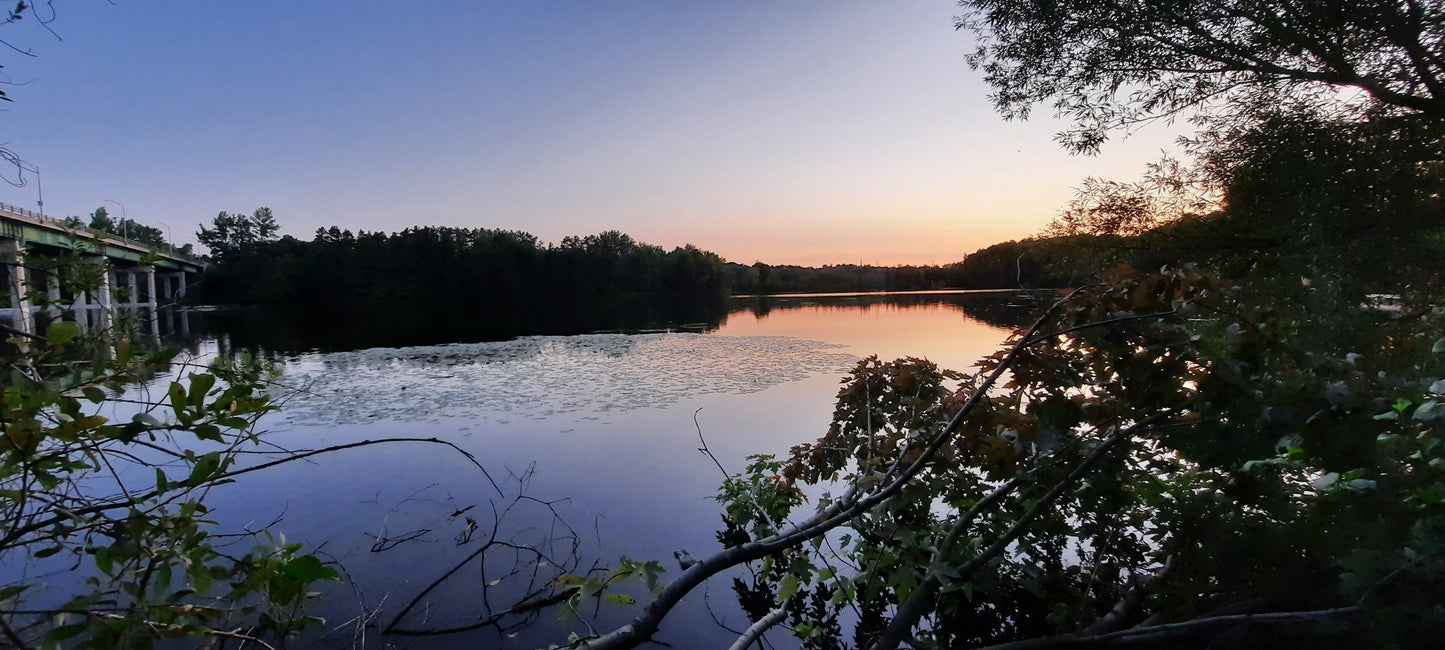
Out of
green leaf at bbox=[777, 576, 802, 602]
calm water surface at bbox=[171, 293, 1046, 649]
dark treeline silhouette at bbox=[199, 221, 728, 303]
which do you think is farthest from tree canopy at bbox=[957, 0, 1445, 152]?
dark treeline silhouette at bbox=[199, 221, 728, 303]

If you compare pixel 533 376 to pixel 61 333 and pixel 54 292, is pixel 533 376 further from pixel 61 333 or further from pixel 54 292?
pixel 61 333

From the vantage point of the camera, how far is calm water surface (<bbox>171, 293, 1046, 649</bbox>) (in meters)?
4.29

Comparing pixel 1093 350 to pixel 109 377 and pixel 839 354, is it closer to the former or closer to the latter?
pixel 109 377

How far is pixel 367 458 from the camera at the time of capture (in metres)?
7.60

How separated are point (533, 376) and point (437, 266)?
64.9m

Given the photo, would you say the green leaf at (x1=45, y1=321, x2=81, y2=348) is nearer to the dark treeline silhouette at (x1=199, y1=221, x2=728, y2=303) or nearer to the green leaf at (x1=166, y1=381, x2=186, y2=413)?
the green leaf at (x1=166, y1=381, x2=186, y2=413)

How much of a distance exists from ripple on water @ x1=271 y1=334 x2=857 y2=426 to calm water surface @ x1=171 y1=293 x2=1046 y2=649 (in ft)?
0.24

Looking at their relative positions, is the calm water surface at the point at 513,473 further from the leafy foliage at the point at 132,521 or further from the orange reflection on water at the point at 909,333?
the leafy foliage at the point at 132,521

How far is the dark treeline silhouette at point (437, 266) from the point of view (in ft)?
208

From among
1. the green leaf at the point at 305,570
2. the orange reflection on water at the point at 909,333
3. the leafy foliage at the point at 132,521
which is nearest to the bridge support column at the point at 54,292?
the leafy foliage at the point at 132,521

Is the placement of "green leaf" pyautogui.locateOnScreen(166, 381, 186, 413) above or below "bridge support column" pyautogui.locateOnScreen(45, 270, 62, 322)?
below

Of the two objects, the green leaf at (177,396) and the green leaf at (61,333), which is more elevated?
the green leaf at (61,333)

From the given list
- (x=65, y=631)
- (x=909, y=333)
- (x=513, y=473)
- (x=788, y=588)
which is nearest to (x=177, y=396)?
(x=65, y=631)

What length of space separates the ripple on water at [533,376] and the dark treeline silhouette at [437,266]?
1864 inches
